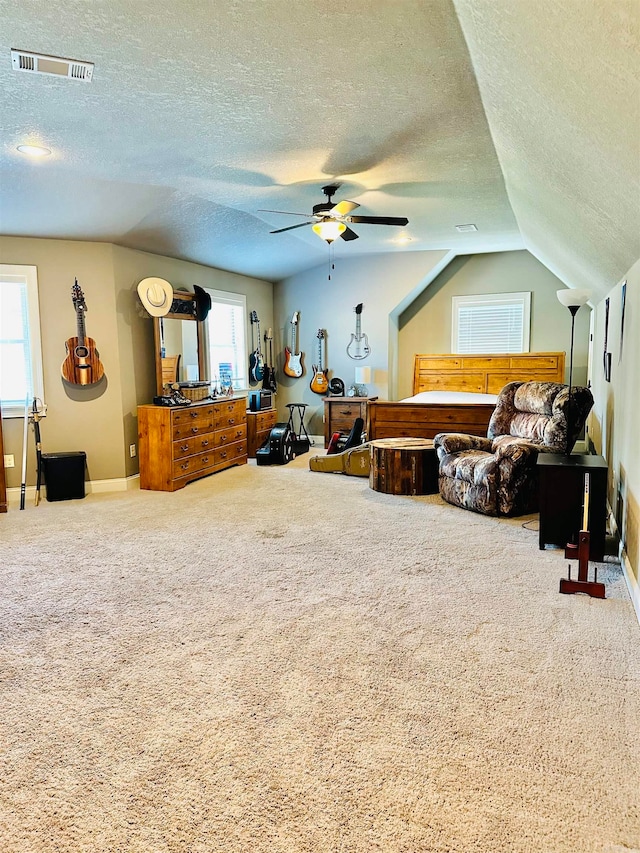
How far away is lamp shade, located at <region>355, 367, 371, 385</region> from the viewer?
25.4ft

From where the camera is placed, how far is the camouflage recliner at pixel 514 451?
4258 mm

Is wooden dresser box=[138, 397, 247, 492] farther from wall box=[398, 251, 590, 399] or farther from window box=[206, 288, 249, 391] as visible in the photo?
wall box=[398, 251, 590, 399]

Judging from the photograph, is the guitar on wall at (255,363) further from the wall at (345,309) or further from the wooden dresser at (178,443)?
the wooden dresser at (178,443)

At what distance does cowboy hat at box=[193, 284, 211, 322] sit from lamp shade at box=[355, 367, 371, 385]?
233 centimetres

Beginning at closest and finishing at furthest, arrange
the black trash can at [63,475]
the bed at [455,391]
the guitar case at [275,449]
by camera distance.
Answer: the black trash can at [63,475]
the bed at [455,391]
the guitar case at [275,449]

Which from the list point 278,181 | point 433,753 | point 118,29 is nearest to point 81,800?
point 433,753

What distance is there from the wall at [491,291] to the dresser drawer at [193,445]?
10.9ft

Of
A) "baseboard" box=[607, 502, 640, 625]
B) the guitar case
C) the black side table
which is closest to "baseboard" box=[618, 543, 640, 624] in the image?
"baseboard" box=[607, 502, 640, 625]

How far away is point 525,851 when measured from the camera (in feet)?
4.74

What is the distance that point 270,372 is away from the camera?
810cm

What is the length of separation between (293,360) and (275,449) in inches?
76.6

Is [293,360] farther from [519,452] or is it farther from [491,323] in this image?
[519,452]

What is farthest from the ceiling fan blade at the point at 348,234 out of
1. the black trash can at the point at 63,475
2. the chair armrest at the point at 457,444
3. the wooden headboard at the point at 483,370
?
the wooden headboard at the point at 483,370

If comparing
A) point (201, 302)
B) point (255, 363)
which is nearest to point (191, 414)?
point (201, 302)
